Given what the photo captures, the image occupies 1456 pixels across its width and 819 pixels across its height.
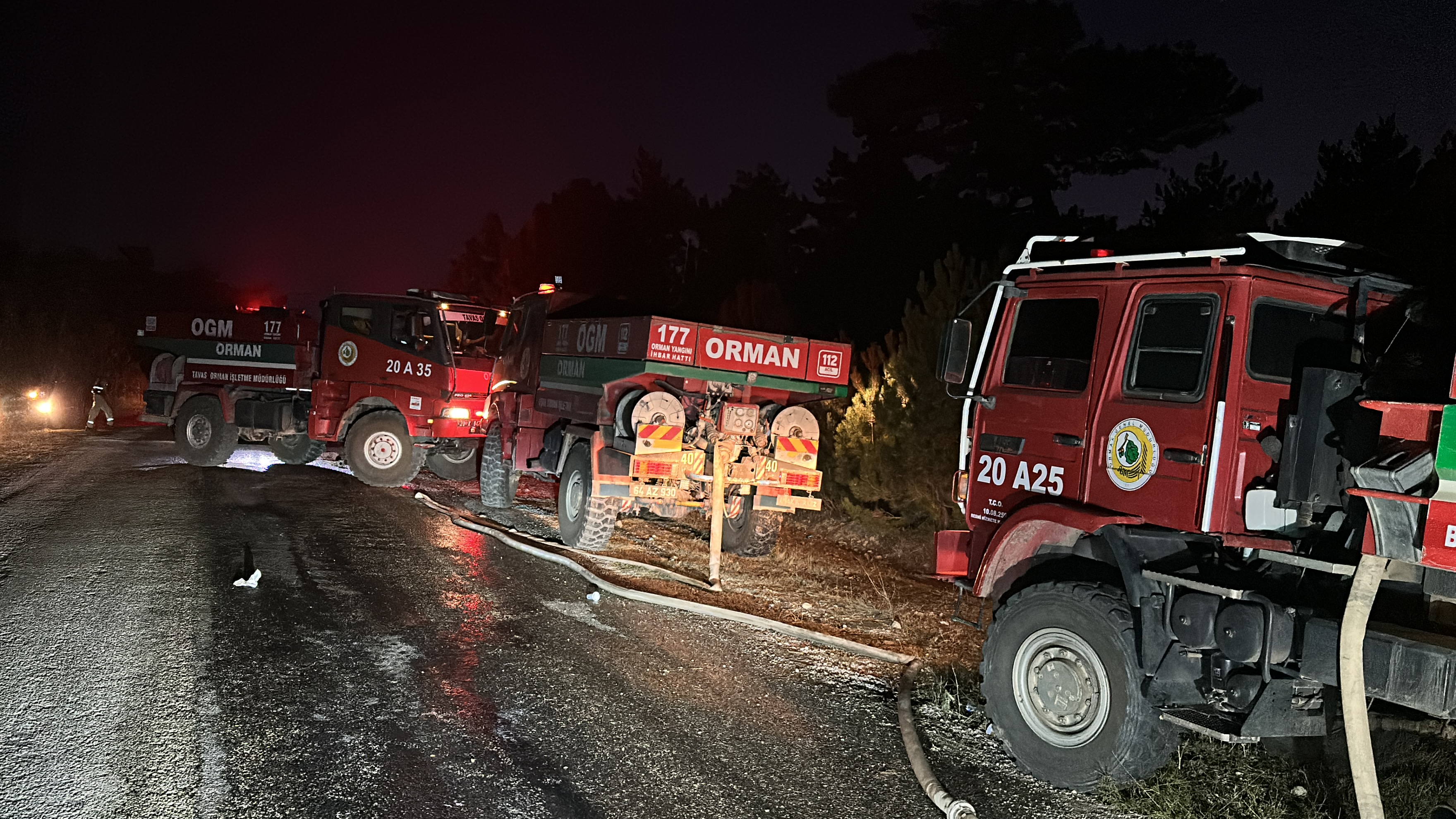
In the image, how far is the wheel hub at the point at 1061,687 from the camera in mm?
4758

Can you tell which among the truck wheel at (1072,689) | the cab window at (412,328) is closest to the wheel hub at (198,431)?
the cab window at (412,328)

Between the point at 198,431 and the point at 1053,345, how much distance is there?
49.5ft

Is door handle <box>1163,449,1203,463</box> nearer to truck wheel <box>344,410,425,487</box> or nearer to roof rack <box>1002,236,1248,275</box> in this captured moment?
roof rack <box>1002,236,1248,275</box>

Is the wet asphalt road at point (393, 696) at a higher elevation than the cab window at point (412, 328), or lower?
lower

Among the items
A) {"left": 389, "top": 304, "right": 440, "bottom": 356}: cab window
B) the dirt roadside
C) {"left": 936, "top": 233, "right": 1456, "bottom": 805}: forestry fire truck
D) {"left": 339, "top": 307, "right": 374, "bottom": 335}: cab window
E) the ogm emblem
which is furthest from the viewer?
{"left": 339, "top": 307, "right": 374, "bottom": 335}: cab window

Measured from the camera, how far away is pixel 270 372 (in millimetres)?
16172

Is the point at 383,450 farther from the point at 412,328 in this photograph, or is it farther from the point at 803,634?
the point at 803,634

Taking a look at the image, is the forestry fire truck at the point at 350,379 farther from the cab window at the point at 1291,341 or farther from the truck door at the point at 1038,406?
the cab window at the point at 1291,341

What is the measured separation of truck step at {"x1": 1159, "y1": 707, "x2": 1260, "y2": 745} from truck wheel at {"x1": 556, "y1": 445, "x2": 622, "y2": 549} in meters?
6.41

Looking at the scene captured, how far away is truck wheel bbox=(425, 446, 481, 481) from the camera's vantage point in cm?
1565

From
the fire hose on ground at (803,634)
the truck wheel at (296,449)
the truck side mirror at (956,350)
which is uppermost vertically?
the truck side mirror at (956,350)

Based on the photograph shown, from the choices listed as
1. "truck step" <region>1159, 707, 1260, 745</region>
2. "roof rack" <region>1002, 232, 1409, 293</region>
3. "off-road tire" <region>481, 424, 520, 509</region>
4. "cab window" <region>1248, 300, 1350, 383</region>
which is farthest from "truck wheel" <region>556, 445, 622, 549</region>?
"cab window" <region>1248, 300, 1350, 383</region>

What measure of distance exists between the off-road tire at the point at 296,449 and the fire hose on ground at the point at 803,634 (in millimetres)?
5944

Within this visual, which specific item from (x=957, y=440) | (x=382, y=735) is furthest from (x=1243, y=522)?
(x=957, y=440)
